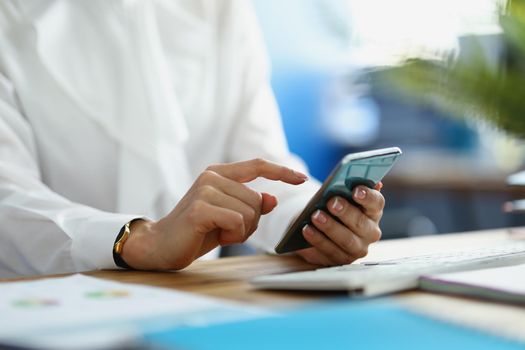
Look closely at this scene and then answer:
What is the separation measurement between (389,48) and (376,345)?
97 cm

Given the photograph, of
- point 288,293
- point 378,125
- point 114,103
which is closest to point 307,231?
point 288,293

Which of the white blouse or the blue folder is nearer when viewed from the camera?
the blue folder

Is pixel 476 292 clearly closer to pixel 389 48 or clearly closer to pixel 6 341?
pixel 6 341

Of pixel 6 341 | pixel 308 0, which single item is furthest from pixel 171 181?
pixel 308 0

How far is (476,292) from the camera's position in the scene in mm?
673

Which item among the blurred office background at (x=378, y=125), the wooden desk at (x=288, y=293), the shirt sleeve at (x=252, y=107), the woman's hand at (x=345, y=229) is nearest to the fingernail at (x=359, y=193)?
the woman's hand at (x=345, y=229)

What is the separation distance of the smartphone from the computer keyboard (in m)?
0.09

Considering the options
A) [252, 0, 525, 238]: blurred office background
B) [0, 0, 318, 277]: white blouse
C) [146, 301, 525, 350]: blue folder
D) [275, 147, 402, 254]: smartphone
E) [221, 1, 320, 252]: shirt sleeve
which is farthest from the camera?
[252, 0, 525, 238]: blurred office background

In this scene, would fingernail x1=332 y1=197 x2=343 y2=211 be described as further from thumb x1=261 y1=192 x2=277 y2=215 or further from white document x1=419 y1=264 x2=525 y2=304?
white document x1=419 y1=264 x2=525 y2=304

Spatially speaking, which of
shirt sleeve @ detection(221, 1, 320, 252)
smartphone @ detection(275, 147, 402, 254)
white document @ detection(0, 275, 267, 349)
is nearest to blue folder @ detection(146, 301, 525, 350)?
white document @ detection(0, 275, 267, 349)

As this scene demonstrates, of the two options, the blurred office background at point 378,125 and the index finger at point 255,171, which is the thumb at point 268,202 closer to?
the index finger at point 255,171

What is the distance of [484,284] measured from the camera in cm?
67

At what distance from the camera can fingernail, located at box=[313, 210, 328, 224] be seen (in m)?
0.93

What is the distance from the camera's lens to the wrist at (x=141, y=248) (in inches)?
35.3
